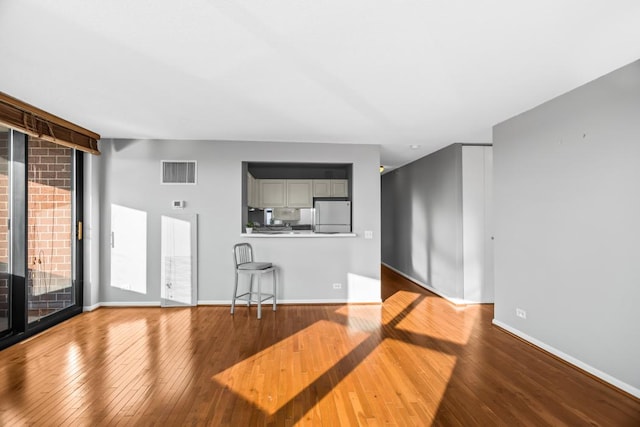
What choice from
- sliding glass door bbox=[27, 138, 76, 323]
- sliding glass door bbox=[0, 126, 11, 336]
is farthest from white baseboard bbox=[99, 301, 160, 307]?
sliding glass door bbox=[0, 126, 11, 336]

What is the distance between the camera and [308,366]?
9.74 feet

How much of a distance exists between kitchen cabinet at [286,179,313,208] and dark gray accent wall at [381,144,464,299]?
2.15 m

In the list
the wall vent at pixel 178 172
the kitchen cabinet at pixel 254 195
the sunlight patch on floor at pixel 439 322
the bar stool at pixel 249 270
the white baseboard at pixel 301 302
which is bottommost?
the sunlight patch on floor at pixel 439 322

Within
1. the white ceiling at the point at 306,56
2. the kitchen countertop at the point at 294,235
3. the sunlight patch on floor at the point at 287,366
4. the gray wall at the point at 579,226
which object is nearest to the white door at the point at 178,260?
the kitchen countertop at the point at 294,235

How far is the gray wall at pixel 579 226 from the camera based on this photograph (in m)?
2.57

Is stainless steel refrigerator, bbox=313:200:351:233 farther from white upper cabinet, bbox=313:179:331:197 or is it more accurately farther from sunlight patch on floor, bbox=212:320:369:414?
sunlight patch on floor, bbox=212:320:369:414

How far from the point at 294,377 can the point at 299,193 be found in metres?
4.22

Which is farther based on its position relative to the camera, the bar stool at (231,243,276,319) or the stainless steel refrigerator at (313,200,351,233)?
the stainless steel refrigerator at (313,200,351,233)

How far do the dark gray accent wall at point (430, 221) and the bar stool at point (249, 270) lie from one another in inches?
111

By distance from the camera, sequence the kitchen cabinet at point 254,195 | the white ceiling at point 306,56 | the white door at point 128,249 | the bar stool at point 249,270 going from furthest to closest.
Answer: the kitchen cabinet at point 254,195, the white door at point 128,249, the bar stool at point 249,270, the white ceiling at point 306,56

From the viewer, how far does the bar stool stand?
4480 mm

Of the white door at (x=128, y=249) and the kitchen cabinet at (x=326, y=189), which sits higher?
the kitchen cabinet at (x=326, y=189)

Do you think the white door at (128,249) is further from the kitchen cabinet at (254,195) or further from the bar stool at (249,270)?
the kitchen cabinet at (254,195)

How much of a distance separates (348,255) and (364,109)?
7.83 ft
